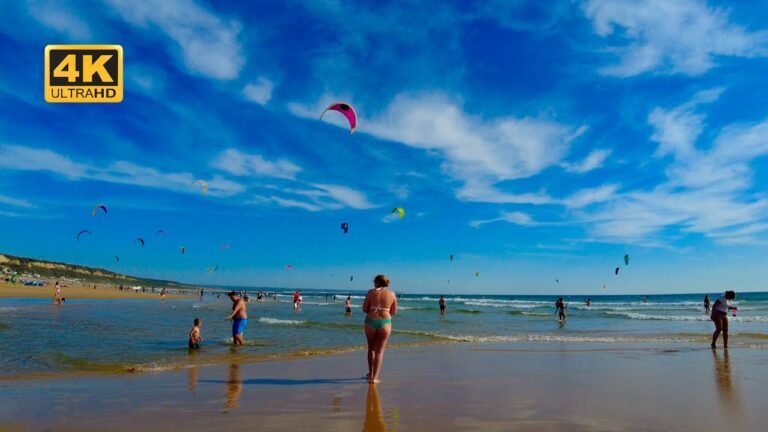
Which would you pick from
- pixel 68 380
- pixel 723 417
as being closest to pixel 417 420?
pixel 723 417

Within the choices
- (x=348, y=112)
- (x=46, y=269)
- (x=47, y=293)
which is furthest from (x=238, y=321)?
(x=46, y=269)

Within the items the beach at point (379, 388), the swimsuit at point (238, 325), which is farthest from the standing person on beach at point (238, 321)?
the beach at point (379, 388)

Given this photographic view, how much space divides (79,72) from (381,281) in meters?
10.9

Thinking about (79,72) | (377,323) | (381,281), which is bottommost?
(377,323)

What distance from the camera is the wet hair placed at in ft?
24.2

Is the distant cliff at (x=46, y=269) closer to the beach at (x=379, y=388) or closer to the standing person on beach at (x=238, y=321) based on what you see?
the standing person on beach at (x=238, y=321)

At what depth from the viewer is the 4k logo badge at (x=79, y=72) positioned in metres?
12.9

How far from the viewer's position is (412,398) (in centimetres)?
626

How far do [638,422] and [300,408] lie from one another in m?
3.69

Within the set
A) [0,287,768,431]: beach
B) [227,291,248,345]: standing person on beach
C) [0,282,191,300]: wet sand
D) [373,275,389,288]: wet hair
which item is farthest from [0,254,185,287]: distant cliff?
[373,275,389,288]: wet hair

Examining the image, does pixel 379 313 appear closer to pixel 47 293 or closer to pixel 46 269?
pixel 47 293

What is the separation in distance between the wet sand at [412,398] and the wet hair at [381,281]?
145cm

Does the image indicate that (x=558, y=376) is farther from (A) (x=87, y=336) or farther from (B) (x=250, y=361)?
(A) (x=87, y=336)

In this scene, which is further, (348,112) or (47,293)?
(47,293)
